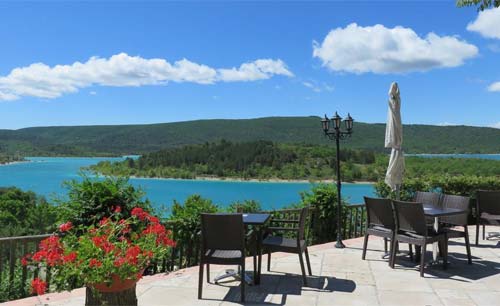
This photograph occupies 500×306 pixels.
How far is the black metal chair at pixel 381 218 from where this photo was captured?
Answer: 14.9ft

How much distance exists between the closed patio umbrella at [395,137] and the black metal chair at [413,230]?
59.6 inches

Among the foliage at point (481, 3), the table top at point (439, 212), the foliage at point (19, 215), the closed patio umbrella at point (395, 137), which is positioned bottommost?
the foliage at point (19, 215)

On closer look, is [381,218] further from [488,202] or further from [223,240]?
[488,202]

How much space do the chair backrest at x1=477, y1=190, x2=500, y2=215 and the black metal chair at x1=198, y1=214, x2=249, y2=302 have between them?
437cm

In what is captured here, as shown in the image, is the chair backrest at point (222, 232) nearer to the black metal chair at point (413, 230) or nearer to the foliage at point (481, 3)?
the black metal chair at point (413, 230)

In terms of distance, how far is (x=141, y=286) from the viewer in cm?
384

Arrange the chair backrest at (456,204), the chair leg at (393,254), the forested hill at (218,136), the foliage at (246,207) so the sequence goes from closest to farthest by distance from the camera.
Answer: the chair leg at (393,254)
the chair backrest at (456,204)
the foliage at (246,207)
the forested hill at (218,136)

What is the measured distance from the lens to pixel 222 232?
11.6ft

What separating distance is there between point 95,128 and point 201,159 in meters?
53.9

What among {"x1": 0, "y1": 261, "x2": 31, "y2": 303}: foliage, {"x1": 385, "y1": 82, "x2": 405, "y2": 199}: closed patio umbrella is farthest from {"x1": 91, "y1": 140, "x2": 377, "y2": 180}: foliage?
{"x1": 0, "y1": 261, "x2": 31, "y2": 303}: foliage

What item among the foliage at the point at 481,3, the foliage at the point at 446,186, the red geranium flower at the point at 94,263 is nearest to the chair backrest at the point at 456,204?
the foliage at the point at 446,186

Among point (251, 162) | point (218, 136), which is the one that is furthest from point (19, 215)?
point (218, 136)

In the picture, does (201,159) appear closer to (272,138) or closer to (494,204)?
(272,138)

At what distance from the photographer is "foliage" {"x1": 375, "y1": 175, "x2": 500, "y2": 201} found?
775cm
